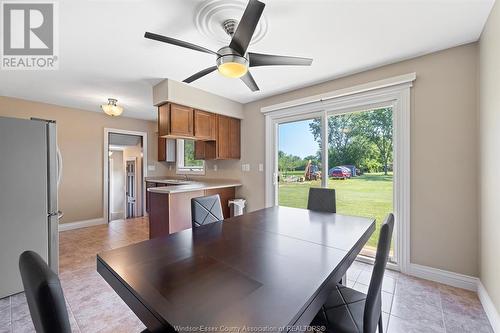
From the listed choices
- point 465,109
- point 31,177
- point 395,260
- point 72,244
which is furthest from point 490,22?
point 72,244

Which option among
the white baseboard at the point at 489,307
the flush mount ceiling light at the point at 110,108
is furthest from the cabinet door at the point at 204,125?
the white baseboard at the point at 489,307

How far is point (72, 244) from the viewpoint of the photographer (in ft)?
11.0

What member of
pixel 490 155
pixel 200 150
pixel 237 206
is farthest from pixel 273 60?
pixel 200 150

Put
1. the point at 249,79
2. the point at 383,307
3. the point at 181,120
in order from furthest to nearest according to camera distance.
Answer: the point at 181,120 → the point at 249,79 → the point at 383,307

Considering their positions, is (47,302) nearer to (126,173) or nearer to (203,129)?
(203,129)

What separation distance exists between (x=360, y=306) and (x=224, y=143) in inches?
123

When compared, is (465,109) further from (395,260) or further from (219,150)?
(219,150)

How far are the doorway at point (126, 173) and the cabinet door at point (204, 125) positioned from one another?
2.55 metres

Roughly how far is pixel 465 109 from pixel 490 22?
0.73 m

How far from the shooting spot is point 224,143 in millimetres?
3863

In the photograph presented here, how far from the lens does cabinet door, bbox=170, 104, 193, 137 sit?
3.03 metres

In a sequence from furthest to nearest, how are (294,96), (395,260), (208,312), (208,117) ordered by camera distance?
(208,117), (294,96), (395,260), (208,312)

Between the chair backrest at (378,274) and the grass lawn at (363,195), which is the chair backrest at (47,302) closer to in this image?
the chair backrest at (378,274)

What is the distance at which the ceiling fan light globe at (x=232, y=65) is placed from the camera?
1.53m
